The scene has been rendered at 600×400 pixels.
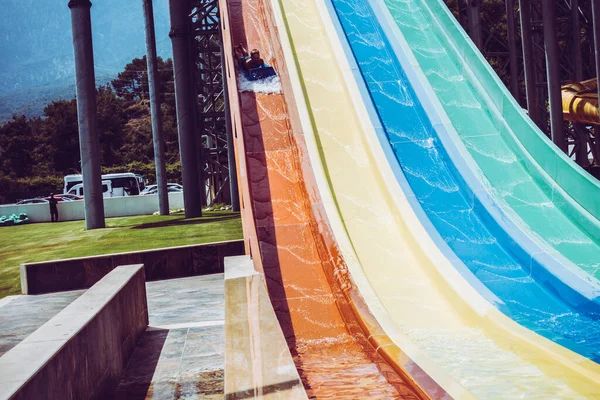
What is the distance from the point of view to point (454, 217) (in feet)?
22.4

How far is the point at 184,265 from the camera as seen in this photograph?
33.5 ft

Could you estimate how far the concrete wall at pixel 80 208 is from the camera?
26859 mm

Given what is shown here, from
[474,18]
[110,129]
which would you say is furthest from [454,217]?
[110,129]

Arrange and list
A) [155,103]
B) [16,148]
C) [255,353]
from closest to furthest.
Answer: [255,353] < [155,103] < [16,148]

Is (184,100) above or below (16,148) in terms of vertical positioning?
below

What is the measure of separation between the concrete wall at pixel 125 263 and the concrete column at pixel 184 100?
8.27 m

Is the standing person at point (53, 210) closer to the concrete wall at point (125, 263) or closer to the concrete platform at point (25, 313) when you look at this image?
the concrete wall at point (125, 263)

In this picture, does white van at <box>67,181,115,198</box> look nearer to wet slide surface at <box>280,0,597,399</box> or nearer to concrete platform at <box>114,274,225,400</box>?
wet slide surface at <box>280,0,597,399</box>

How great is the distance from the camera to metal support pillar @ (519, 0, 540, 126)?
527 inches

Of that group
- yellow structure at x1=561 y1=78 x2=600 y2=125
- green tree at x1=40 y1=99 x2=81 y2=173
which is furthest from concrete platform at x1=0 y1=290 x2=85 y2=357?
green tree at x1=40 y1=99 x2=81 y2=173

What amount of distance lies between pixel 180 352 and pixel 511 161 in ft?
14.2

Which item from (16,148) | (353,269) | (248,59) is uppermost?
(16,148)

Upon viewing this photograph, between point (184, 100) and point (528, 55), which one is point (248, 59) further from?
point (184, 100)

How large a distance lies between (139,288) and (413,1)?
7.11 metres
